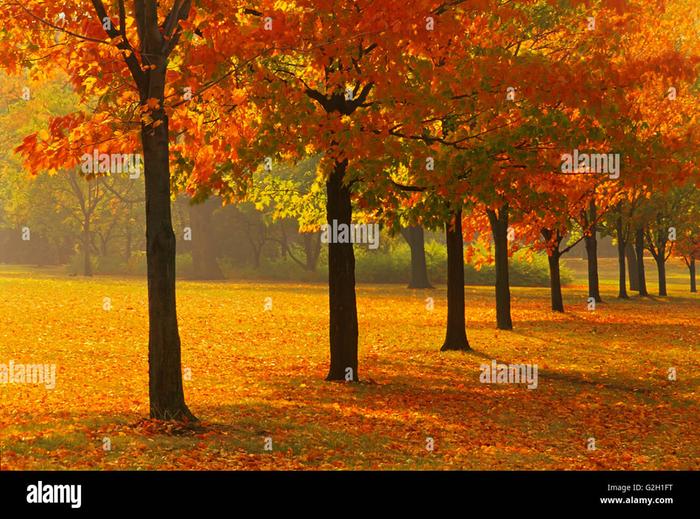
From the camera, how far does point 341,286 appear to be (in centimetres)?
1723

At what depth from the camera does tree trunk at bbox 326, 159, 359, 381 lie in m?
17.1

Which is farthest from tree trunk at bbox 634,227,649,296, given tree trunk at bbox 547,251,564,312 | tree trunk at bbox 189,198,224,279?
tree trunk at bbox 189,198,224,279

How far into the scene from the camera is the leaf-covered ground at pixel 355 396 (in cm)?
1113

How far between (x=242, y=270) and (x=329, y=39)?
5337 cm

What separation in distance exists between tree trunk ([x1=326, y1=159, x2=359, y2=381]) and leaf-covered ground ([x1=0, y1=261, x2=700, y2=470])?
22.8 inches

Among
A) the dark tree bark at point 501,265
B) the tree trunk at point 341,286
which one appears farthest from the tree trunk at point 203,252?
the tree trunk at point 341,286

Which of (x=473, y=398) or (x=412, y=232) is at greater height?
(x=412, y=232)

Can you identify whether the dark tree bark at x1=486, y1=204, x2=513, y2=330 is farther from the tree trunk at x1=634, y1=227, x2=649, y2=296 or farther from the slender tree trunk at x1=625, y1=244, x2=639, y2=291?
the slender tree trunk at x1=625, y1=244, x2=639, y2=291

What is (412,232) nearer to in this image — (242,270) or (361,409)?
(242,270)

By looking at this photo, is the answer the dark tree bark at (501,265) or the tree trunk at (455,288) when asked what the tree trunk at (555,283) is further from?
the tree trunk at (455,288)

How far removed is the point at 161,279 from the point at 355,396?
5.33 metres

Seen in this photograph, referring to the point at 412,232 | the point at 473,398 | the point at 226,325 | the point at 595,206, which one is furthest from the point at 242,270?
the point at 473,398

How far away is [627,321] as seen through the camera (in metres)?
32.3

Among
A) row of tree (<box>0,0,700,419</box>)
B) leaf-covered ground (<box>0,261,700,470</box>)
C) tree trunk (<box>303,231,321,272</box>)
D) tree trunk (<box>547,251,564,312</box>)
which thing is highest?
row of tree (<box>0,0,700,419</box>)
